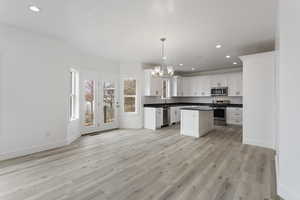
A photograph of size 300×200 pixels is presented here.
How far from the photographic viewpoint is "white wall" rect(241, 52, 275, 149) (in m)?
3.74

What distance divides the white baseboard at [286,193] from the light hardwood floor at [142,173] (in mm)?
99

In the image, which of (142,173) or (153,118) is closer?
(142,173)

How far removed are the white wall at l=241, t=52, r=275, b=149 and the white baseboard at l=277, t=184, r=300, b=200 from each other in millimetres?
2305

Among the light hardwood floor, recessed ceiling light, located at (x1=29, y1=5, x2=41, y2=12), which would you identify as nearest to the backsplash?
the light hardwood floor

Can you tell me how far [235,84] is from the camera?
7.00 meters

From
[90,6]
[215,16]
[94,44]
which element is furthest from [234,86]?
[90,6]

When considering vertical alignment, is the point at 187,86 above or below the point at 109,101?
above

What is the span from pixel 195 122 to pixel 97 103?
3606 mm

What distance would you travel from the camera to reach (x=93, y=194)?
1.97m

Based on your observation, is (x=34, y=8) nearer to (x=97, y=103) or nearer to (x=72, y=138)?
(x=72, y=138)

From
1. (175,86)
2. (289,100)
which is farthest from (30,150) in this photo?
(175,86)

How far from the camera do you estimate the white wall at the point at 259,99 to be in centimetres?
374

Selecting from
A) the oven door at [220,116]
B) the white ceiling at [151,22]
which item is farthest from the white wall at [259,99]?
the oven door at [220,116]

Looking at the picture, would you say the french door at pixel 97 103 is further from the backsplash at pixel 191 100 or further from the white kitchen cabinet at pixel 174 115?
the white kitchen cabinet at pixel 174 115
